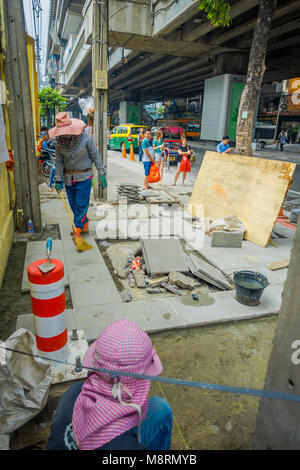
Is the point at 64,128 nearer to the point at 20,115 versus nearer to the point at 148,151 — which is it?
→ the point at 20,115

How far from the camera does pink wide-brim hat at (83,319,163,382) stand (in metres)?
1.34

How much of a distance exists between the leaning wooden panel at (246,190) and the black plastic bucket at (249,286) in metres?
1.96

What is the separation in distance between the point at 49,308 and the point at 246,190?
16.2ft

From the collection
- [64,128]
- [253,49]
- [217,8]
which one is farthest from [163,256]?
[217,8]

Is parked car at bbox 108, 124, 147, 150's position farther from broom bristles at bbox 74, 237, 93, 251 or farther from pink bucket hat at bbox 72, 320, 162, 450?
pink bucket hat at bbox 72, 320, 162, 450

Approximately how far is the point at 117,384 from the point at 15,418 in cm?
116

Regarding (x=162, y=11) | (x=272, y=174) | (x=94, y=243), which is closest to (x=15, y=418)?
(x=94, y=243)

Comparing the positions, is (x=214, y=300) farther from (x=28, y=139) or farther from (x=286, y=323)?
(x=28, y=139)

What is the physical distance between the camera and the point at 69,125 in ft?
16.5

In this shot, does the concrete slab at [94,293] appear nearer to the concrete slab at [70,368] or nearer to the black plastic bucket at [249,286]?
the concrete slab at [70,368]

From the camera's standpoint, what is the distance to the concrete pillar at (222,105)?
19641 mm

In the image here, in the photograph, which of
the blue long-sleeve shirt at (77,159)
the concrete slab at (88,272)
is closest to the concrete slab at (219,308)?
the concrete slab at (88,272)

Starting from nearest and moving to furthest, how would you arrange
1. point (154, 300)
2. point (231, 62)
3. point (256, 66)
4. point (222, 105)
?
point (154, 300)
point (256, 66)
point (231, 62)
point (222, 105)

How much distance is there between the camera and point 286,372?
1.71 metres
